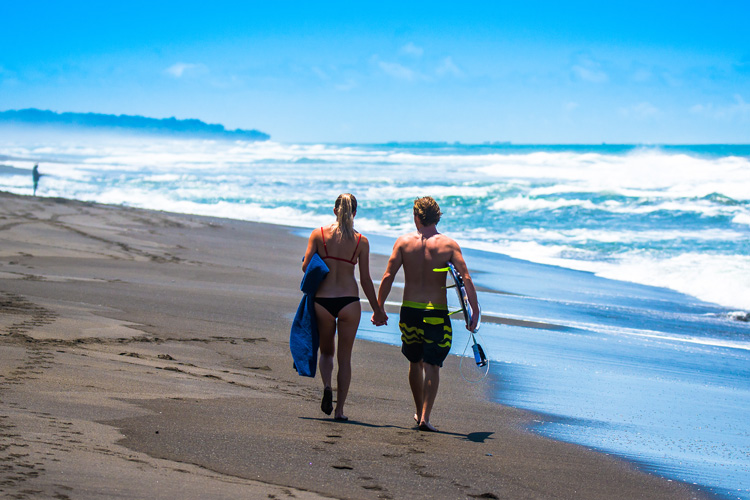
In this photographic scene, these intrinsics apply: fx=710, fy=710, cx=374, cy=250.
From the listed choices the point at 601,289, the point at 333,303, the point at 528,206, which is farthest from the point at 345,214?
the point at 528,206

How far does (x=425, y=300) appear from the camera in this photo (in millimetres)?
4770

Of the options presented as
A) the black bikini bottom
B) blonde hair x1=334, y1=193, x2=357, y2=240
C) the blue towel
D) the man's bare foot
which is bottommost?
the man's bare foot

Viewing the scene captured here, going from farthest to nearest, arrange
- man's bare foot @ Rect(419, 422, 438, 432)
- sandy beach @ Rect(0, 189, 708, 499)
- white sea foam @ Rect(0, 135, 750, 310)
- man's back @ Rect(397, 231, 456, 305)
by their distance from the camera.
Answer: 1. white sea foam @ Rect(0, 135, 750, 310)
2. man's back @ Rect(397, 231, 456, 305)
3. man's bare foot @ Rect(419, 422, 438, 432)
4. sandy beach @ Rect(0, 189, 708, 499)

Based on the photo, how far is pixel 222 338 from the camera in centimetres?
700

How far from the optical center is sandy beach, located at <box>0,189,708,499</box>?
3.39m

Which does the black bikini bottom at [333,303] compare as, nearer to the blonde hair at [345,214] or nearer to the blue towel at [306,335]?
the blue towel at [306,335]

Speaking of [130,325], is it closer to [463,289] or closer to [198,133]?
[463,289]

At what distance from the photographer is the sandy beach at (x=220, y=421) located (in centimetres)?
339

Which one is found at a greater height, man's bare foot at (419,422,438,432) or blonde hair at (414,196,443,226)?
blonde hair at (414,196,443,226)

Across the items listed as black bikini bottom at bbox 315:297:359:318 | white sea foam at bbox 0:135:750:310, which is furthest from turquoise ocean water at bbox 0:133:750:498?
black bikini bottom at bbox 315:297:359:318

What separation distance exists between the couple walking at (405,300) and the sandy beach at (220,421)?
0.32m

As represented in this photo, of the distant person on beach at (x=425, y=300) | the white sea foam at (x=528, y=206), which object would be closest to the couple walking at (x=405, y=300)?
the distant person on beach at (x=425, y=300)

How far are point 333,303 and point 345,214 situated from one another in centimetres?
60

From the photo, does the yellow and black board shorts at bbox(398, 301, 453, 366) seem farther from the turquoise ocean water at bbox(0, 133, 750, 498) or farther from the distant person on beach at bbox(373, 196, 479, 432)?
the turquoise ocean water at bbox(0, 133, 750, 498)
